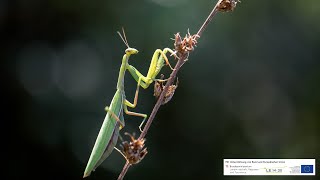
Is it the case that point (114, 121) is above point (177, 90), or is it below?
below

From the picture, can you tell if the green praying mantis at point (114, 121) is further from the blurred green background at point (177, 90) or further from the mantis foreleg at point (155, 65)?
the blurred green background at point (177, 90)

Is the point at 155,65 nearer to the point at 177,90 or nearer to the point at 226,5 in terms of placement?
the point at 226,5

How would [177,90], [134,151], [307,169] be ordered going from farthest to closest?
[177,90]
[307,169]
[134,151]

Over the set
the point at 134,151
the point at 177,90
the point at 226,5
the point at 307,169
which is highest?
the point at 226,5

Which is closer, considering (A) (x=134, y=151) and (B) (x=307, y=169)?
(A) (x=134, y=151)

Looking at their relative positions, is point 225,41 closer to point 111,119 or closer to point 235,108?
point 235,108

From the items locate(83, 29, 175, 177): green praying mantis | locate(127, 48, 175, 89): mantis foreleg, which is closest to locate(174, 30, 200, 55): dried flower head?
locate(83, 29, 175, 177): green praying mantis

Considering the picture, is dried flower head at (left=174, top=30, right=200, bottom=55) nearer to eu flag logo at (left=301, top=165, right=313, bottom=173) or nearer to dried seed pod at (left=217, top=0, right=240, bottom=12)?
dried seed pod at (left=217, top=0, right=240, bottom=12)

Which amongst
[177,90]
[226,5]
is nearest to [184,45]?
[226,5]

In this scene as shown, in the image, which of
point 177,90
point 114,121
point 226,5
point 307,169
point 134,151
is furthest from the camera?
point 177,90

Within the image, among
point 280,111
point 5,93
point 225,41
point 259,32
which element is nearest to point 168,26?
point 225,41
